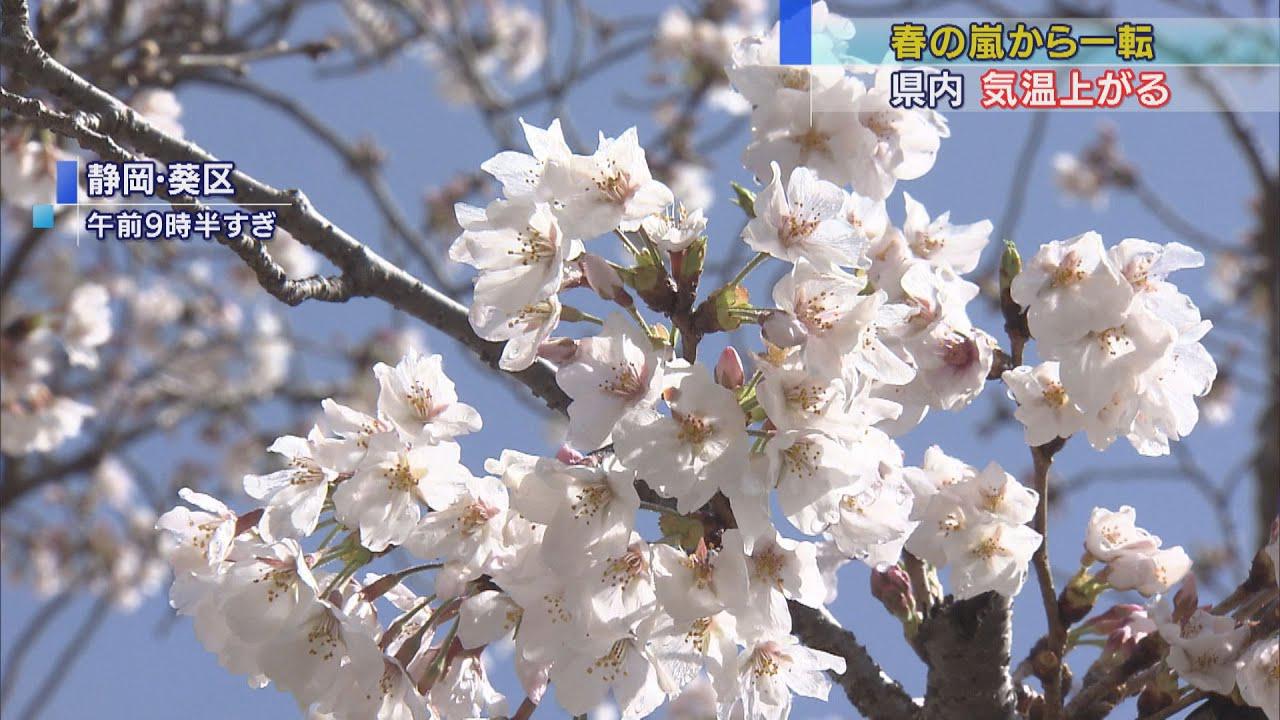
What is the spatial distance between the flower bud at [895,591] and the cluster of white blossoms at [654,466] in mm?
176

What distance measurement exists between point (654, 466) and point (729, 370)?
0.51ft

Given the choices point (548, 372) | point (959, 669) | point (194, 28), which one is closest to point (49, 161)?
point (194, 28)

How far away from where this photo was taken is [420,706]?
1.55m

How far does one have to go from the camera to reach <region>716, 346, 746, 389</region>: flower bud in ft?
4.65

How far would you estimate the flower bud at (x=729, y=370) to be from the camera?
1.42 m

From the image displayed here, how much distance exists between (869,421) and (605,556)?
0.35m

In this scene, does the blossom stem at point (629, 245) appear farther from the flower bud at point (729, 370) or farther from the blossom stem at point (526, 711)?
the blossom stem at point (526, 711)

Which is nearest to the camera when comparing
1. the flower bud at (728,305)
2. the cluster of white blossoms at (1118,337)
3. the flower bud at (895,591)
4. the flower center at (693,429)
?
the flower center at (693,429)

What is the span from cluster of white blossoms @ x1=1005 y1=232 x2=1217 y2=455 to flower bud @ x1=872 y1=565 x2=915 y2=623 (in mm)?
371

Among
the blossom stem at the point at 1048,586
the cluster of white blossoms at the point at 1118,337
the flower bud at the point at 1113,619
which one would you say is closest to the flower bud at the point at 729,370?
the cluster of white blossoms at the point at 1118,337

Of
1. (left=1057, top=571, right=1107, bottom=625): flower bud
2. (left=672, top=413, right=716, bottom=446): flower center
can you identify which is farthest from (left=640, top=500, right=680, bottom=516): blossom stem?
(left=1057, top=571, right=1107, bottom=625): flower bud

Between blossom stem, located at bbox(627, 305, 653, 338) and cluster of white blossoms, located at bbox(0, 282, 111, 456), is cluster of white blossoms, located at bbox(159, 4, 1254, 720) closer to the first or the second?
blossom stem, located at bbox(627, 305, 653, 338)

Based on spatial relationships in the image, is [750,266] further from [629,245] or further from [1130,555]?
[1130,555]

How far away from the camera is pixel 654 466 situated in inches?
53.6
